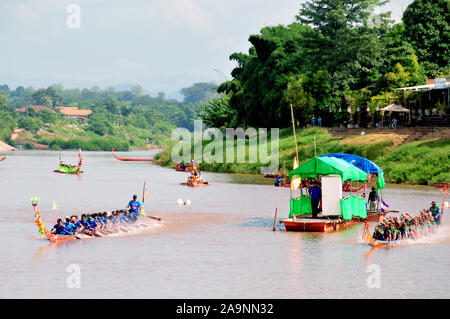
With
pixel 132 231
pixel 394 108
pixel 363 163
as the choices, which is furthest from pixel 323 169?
pixel 394 108

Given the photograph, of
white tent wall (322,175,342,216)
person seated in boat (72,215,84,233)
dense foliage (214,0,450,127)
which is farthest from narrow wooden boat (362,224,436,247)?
dense foliage (214,0,450,127)

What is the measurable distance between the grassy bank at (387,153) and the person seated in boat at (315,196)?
28.0m

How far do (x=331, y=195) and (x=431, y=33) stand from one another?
63042 mm

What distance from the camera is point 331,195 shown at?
37375 millimetres

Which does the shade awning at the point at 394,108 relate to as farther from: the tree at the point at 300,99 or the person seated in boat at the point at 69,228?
the person seated in boat at the point at 69,228

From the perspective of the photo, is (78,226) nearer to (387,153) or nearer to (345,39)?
(387,153)

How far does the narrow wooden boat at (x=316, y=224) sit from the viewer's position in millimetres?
36156

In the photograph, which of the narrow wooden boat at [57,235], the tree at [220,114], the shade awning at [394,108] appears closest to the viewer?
the narrow wooden boat at [57,235]

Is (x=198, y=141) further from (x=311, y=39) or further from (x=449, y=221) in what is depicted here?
(x=449, y=221)

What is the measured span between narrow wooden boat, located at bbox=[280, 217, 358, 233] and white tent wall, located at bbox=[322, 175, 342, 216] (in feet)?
1.55

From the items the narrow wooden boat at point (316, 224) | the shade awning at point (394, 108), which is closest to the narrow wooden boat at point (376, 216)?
the narrow wooden boat at point (316, 224)

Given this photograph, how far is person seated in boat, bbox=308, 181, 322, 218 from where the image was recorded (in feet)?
124

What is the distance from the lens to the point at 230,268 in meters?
29.2
